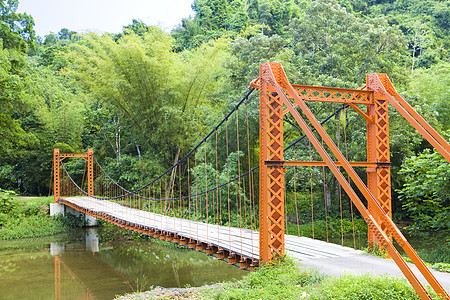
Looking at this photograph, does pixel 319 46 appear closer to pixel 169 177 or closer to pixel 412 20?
pixel 169 177

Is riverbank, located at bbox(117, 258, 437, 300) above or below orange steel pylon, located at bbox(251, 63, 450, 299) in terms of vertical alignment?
below

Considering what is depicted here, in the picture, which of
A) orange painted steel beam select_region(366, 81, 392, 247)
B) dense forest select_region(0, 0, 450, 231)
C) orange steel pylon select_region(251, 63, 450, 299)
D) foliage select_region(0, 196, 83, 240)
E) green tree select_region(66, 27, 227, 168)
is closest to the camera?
orange steel pylon select_region(251, 63, 450, 299)

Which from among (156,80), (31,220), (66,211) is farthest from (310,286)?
(66,211)

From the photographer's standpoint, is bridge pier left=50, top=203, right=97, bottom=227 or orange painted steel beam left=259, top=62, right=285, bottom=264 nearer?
orange painted steel beam left=259, top=62, right=285, bottom=264

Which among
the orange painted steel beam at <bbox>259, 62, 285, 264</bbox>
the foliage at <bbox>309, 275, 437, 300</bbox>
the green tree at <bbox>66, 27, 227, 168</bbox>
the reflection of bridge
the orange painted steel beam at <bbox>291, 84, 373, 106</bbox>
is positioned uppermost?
the green tree at <bbox>66, 27, 227, 168</bbox>

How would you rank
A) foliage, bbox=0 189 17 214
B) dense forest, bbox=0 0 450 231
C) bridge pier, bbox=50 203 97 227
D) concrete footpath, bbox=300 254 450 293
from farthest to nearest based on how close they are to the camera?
bridge pier, bbox=50 203 97 227 → foliage, bbox=0 189 17 214 → dense forest, bbox=0 0 450 231 → concrete footpath, bbox=300 254 450 293

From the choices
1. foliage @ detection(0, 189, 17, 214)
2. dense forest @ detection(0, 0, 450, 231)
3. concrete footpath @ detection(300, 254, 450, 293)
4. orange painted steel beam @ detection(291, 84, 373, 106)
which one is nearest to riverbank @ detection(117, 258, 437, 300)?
concrete footpath @ detection(300, 254, 450, 293)

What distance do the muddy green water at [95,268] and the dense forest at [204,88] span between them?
325cm

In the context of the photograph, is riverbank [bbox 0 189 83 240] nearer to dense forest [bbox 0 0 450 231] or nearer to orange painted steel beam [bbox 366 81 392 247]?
dense forest [bbox 0 0 450 231]

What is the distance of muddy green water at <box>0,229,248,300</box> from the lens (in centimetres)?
669

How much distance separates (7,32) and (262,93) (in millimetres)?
10022

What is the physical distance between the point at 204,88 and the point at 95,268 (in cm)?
636

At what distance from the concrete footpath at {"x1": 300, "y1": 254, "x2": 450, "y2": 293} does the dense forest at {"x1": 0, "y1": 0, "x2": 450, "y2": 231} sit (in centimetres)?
253

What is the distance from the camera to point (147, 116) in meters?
12.6
